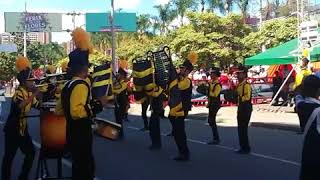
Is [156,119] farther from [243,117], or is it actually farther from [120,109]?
[120,109]

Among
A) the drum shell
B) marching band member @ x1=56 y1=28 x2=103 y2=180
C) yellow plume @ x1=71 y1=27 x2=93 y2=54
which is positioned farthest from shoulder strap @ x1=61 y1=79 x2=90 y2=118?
the drum shell

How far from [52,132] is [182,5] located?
207ft

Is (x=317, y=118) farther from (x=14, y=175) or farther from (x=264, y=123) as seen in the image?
(x=264, y=123)

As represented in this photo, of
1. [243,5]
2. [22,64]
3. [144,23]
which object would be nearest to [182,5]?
[243,5]

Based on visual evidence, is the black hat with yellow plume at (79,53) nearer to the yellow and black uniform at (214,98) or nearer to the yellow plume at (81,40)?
the yellow plume at (81,40)

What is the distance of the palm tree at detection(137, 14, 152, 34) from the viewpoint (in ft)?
265

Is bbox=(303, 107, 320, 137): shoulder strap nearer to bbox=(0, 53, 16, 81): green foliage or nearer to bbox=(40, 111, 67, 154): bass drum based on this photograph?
bbox=(40, 111, 67, 154): bass drum

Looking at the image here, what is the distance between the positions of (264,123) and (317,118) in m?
12.4

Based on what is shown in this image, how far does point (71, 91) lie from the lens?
21.5 feet

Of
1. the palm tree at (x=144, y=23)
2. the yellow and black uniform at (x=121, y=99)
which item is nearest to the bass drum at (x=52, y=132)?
the yellow and black uniform at (x=121, y=99)

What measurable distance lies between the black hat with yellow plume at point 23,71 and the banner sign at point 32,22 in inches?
2424

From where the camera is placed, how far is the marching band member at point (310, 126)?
17.0 ft

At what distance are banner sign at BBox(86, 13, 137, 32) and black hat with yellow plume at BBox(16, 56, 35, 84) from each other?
48.7m

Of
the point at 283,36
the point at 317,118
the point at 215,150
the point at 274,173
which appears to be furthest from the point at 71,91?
the point at 283,36
